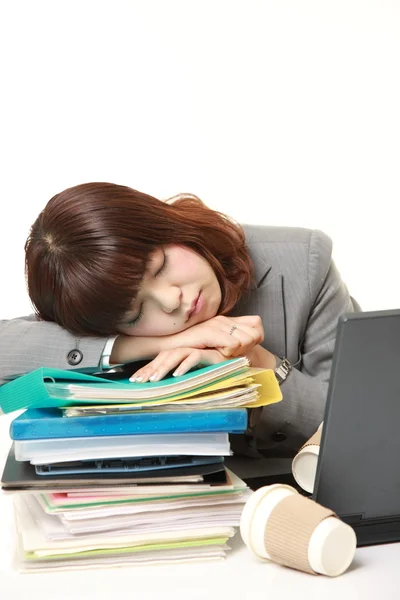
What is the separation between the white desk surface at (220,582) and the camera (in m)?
0.89

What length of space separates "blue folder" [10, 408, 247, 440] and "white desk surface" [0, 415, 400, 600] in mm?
154

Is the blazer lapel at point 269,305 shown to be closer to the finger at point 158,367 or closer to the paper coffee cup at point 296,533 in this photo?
the finger at point 158,367

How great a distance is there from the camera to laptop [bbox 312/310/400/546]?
0.90 m

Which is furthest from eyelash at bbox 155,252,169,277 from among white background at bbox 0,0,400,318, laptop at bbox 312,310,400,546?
white background at bbox 0,0,400,318

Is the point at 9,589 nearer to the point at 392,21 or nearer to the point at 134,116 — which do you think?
the point at 134,116

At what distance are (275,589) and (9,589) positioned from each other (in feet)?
0.93

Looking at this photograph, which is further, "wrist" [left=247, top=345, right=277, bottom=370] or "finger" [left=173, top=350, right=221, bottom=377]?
"wrist" [left=247, top=345, right=277, bottom=370]

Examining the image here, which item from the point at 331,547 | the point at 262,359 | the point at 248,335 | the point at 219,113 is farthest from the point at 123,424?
the point at 219,113

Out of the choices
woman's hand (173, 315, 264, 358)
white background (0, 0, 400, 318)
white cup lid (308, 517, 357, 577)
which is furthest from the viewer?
white background (0, 0, 400, 318)

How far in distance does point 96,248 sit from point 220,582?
0.57 metres

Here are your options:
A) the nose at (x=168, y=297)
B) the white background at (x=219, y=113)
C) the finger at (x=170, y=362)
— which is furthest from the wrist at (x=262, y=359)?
the white background at (x=219, y=113)

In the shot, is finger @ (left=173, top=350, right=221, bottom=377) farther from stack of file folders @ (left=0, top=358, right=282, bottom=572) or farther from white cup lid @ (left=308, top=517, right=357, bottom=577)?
white cup lid @ (left=308, top=517, right=357, bottom=577)

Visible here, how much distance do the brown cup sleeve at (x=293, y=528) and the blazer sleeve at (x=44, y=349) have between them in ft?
1.74

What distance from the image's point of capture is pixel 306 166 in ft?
10.3
